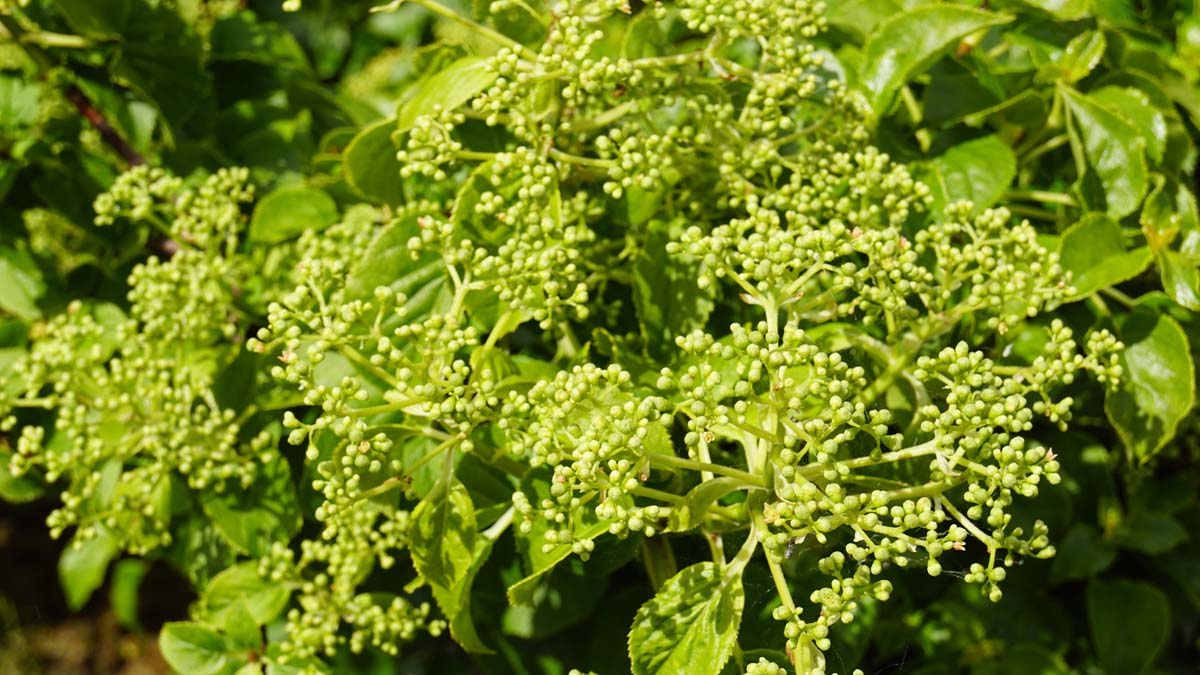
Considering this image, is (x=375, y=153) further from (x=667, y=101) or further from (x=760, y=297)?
(x=760, y=297)

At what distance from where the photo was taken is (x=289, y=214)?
2359mm

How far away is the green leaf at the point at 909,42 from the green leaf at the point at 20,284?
199 centimetres

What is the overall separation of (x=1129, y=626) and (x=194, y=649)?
2107 millimetres

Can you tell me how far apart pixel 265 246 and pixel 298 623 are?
0.84 metres

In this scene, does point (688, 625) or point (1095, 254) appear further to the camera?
point (1095, 254)

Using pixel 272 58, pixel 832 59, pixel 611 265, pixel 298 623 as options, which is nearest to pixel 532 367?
pixel 611 265

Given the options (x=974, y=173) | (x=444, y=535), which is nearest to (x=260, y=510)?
(x=444, y=535)

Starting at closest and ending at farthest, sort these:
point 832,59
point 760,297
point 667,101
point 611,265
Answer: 1. point 760,297
2. point 667,101
3. point 611,265
4. point 832,59

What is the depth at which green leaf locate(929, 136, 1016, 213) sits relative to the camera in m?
2.04

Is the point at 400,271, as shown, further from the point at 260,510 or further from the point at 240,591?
the point at 240,591

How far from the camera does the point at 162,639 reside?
2162 millimetres

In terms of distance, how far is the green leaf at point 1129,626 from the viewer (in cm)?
254

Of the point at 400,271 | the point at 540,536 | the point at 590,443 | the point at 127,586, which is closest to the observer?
the point at 590,443

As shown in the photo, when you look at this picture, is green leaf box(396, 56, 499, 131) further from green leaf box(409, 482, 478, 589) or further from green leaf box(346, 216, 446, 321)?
green leaf box(409, 482, 478, 589)
